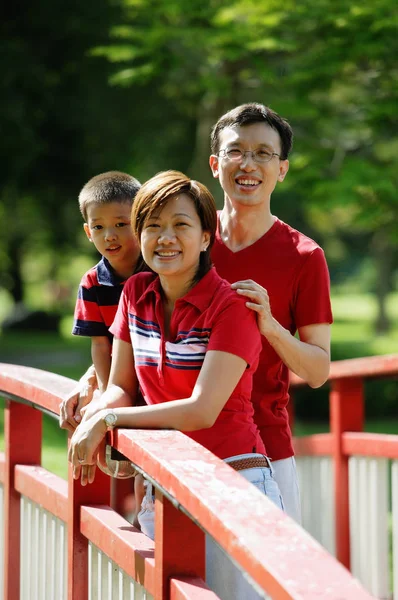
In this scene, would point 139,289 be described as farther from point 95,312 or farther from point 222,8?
point 222,8

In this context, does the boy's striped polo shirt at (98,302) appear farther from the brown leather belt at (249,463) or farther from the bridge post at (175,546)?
the bridge post at (175,546)

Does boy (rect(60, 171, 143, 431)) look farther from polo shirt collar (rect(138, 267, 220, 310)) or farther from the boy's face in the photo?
polo shirt collar (rect(138, 267, 220, 310))

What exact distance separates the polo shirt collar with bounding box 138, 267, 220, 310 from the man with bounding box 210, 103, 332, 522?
241 mm

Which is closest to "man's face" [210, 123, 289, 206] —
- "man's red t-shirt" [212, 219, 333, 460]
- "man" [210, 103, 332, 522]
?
"man" [210, 103, 332, 522]

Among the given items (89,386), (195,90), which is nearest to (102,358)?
(89,386)

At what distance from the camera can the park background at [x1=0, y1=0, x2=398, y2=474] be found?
30.7 feet

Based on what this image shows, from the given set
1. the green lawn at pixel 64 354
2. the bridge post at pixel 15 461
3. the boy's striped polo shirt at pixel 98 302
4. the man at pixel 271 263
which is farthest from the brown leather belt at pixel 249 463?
the green lawn at pixel 64 354

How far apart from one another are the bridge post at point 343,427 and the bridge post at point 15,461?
6.64ft

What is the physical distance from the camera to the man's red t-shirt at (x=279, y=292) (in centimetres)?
280

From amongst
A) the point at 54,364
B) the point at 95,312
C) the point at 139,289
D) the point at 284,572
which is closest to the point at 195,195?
the point at 139,289

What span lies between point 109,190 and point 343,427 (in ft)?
7.89

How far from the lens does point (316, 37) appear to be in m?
9.70

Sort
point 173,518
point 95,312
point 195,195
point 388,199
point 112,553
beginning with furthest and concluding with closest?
point 388,199
point 95,312
point 195,195
point 112,553
point 173,518

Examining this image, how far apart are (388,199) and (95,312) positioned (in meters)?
6.76
